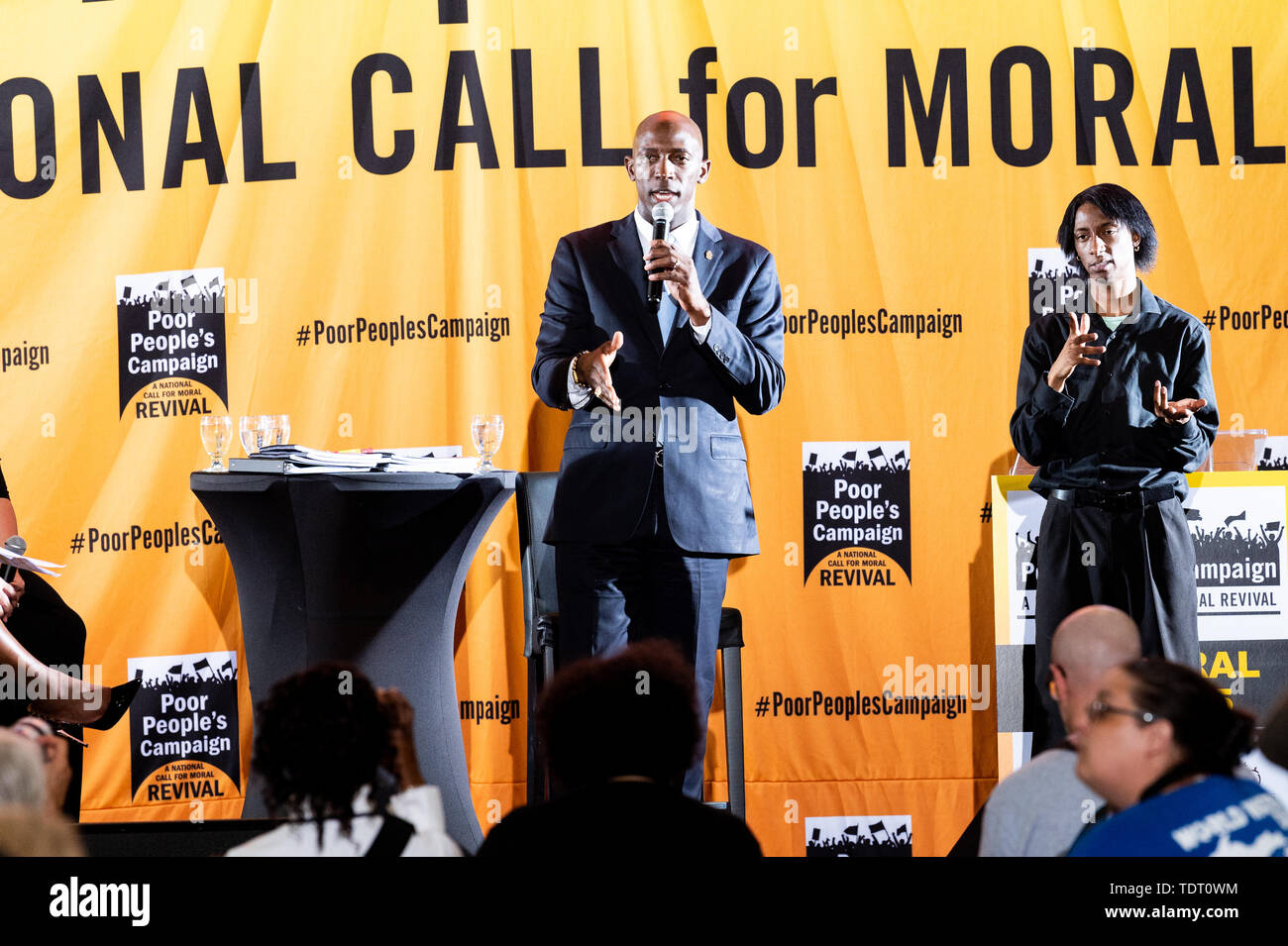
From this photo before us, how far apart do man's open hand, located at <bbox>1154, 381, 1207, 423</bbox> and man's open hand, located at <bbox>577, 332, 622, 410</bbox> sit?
1.45m

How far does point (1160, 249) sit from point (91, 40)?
346cm

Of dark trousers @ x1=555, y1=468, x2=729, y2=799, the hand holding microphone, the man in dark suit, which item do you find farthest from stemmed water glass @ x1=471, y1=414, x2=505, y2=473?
the hand holding microphone

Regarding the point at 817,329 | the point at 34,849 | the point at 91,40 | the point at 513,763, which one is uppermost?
the point at 91,40

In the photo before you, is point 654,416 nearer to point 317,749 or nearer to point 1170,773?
point 317,749

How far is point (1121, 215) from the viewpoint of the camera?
3.65m

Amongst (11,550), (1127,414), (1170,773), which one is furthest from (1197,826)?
→ (11,550)

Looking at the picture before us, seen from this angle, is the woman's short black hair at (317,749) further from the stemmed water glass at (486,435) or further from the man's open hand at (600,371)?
the man's open hand at (600,371)

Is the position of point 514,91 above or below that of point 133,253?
above

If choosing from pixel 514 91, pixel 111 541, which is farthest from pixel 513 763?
pixel 514 91

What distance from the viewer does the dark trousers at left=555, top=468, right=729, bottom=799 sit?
3.39 meters

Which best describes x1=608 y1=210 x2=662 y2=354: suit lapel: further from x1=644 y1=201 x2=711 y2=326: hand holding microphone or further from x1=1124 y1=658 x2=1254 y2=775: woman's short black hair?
x1=1124 y1=658 x2=1254 y2=775: woman's short black hair

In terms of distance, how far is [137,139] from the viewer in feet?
13.2

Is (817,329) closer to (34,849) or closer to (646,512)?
(646,512)

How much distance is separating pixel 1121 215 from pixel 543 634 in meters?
2.04
